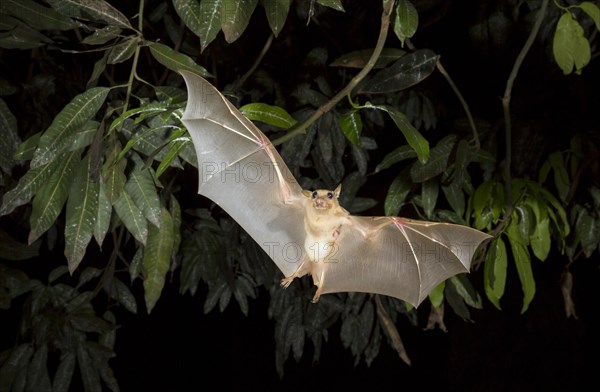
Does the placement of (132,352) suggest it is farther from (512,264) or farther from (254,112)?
(254,112)

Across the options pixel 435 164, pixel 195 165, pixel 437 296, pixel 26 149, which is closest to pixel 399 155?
pixel 435 164

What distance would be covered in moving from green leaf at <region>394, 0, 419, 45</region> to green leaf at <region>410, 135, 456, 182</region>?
309 mm

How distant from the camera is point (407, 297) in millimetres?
1234

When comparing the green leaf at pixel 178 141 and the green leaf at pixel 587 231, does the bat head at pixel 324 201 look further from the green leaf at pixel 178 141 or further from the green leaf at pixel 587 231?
the green leaf at pixel 587 231

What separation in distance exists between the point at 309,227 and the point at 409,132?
225 mm

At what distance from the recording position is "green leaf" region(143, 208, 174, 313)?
1456 mm

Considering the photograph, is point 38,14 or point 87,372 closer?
point 38,14

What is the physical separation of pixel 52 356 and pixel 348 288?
1.60 meters

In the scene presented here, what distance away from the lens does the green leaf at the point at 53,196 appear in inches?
48.0

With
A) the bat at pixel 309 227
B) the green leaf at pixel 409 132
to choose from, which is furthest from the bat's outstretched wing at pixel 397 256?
the green leaf at pixel 409 132

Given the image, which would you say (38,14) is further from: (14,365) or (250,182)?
(14,365)

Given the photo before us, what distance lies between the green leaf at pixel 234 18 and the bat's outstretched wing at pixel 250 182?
0.11 m

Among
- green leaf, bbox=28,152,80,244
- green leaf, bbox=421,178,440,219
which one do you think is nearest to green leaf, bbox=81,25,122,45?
green leaf, bbox=28,152,80,244

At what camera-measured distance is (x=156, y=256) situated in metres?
1.46
